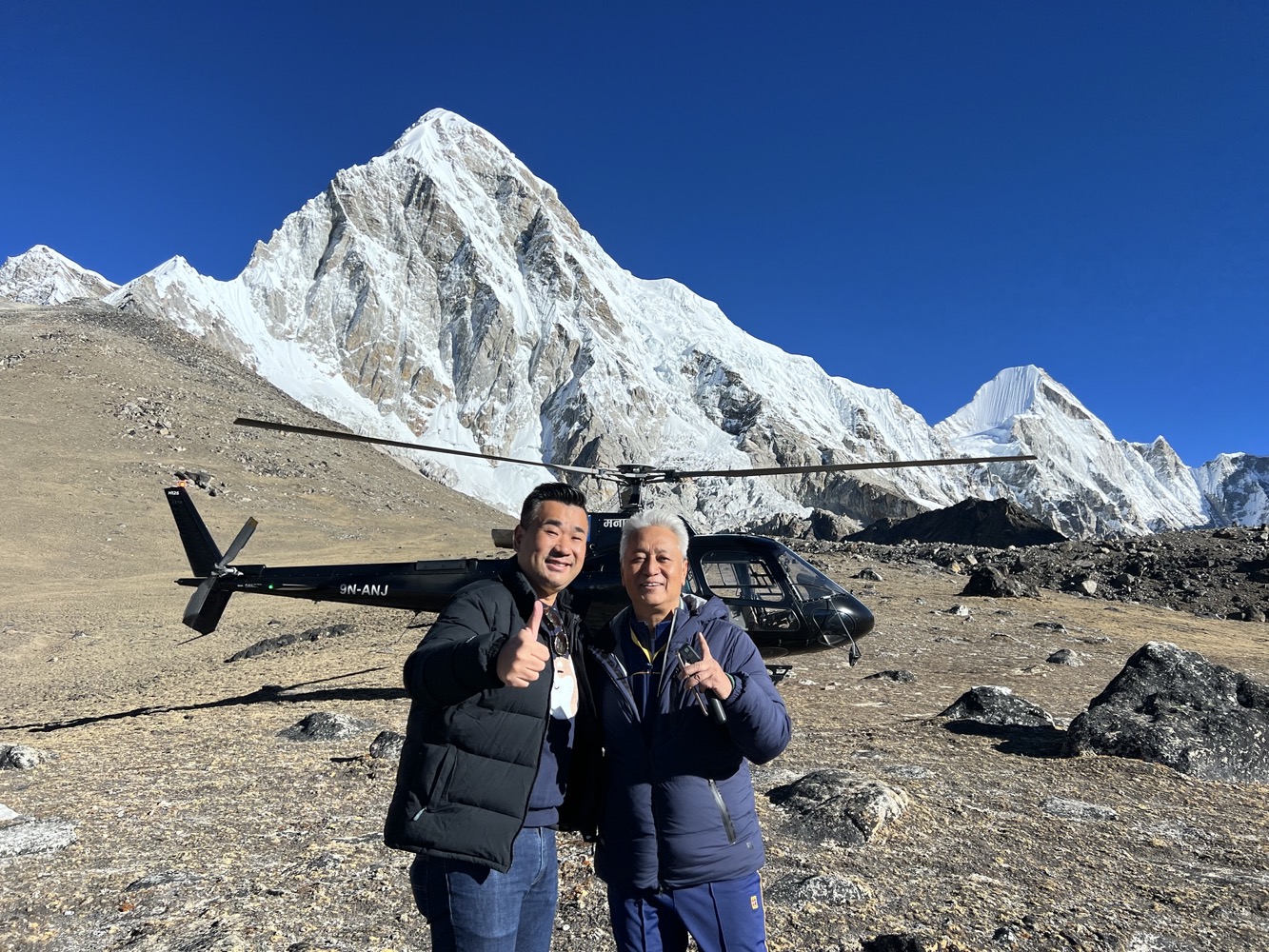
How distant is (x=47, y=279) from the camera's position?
502 ft

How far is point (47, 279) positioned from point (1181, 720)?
203470mm

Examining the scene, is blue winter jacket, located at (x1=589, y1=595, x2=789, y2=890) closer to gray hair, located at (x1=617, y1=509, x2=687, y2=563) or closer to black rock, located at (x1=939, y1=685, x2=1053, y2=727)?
gray hair, located at (x1=617, y1=509, x2=687, y2=563)

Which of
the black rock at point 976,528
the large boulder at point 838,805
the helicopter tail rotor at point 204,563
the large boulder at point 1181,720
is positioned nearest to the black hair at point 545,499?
the large boulder at point 838,805

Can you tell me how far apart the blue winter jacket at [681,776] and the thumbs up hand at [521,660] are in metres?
0.51

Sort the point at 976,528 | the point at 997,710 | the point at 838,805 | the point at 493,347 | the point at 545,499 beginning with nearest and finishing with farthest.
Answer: the point at 545,499 < the point at 838,805 < the point at 997,710 < the point at 976,528 < the point at 493,347

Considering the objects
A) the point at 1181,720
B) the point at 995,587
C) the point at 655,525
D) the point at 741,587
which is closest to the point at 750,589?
the point at 741,587

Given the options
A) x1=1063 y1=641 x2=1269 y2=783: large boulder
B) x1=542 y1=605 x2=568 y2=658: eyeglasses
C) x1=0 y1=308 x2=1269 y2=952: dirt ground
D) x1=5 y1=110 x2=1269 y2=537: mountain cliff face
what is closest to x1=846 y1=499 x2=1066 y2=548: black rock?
x1=0 y1=308 x2=1269 y2=952: dirt ground

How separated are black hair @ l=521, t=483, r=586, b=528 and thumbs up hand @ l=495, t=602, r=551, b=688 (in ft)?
1.90

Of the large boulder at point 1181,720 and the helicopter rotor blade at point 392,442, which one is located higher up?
the helicopter rotor blade at point 392,442

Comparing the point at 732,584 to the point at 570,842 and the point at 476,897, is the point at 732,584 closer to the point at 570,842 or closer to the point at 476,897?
the point at 570,842

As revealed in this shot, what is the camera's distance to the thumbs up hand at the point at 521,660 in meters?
1.90

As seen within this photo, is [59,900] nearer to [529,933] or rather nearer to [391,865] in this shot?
[391,865]

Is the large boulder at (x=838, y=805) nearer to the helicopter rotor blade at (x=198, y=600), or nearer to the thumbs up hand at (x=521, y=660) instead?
the thumbs up hand at (x=521, y=660)

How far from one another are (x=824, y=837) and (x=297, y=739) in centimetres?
553
